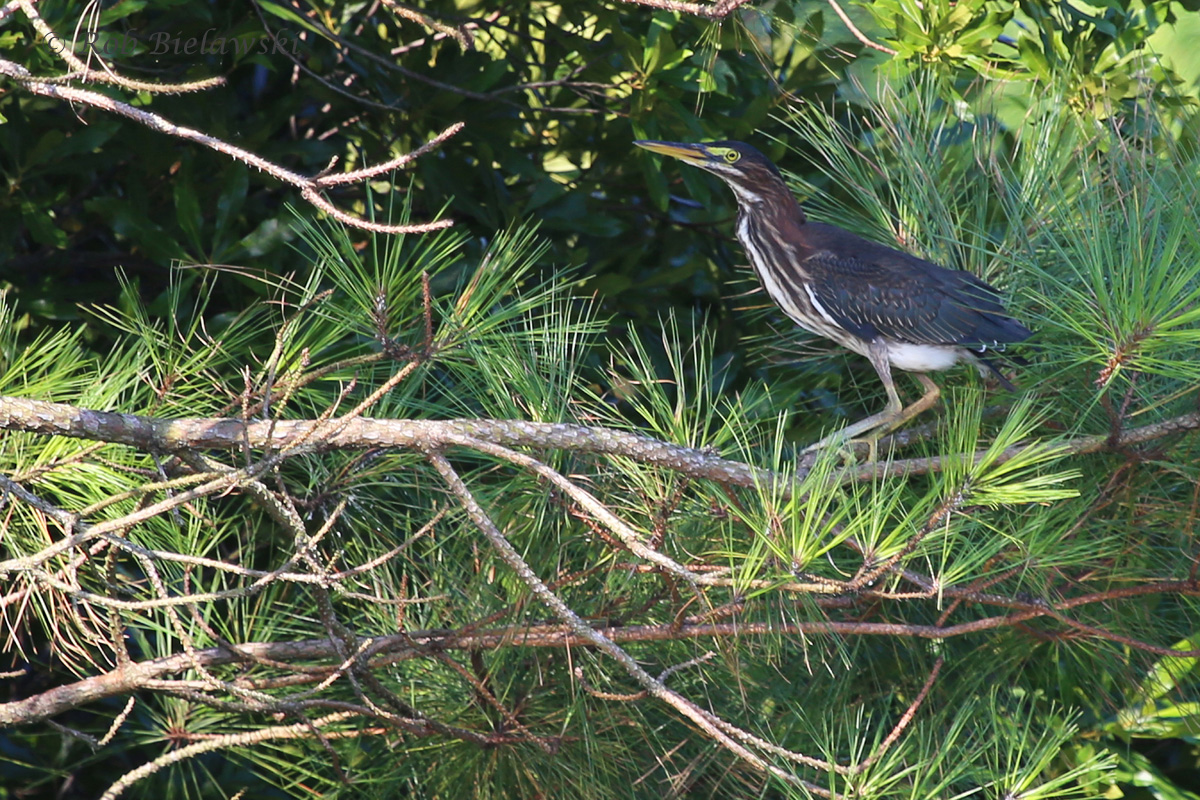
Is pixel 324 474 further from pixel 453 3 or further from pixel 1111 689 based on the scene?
pixel 1111 689

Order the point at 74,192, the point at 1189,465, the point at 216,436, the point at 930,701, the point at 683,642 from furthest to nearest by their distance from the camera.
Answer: the point at 74,192
the point at 930,701
the point at 683,642
the point at 1189,465
the point at 216,436

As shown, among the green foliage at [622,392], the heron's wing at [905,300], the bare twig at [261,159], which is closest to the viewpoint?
the bare twig at [261,159]

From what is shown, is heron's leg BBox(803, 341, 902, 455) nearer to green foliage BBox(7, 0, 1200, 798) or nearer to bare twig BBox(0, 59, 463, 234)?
green foliage BBox(7, 0, 1200, 798)

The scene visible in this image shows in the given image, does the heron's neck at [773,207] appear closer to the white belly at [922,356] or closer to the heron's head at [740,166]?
the heron's head at [740,166]

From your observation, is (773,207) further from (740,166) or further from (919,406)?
(919,406)

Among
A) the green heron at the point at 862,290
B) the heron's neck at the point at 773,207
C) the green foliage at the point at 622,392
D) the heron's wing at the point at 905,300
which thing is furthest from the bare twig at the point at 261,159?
the heron's neck at the point at 773,207

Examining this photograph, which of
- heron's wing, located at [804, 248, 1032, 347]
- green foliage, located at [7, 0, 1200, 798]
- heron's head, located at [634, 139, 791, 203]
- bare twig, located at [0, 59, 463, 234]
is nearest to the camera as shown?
bare twig, located at [0, 59, 463, 234]

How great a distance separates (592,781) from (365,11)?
1.36 m

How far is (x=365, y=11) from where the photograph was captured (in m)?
2.14

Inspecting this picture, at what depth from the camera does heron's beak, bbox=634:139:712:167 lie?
176 centimetres

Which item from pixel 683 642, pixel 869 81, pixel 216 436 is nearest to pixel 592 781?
pixel 683 642

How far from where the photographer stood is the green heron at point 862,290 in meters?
1.59

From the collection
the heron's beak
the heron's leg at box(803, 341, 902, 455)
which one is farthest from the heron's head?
the heron's leg at box(803, 341, 902, 455)


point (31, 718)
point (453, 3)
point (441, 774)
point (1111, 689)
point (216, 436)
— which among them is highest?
point (453, 3)
